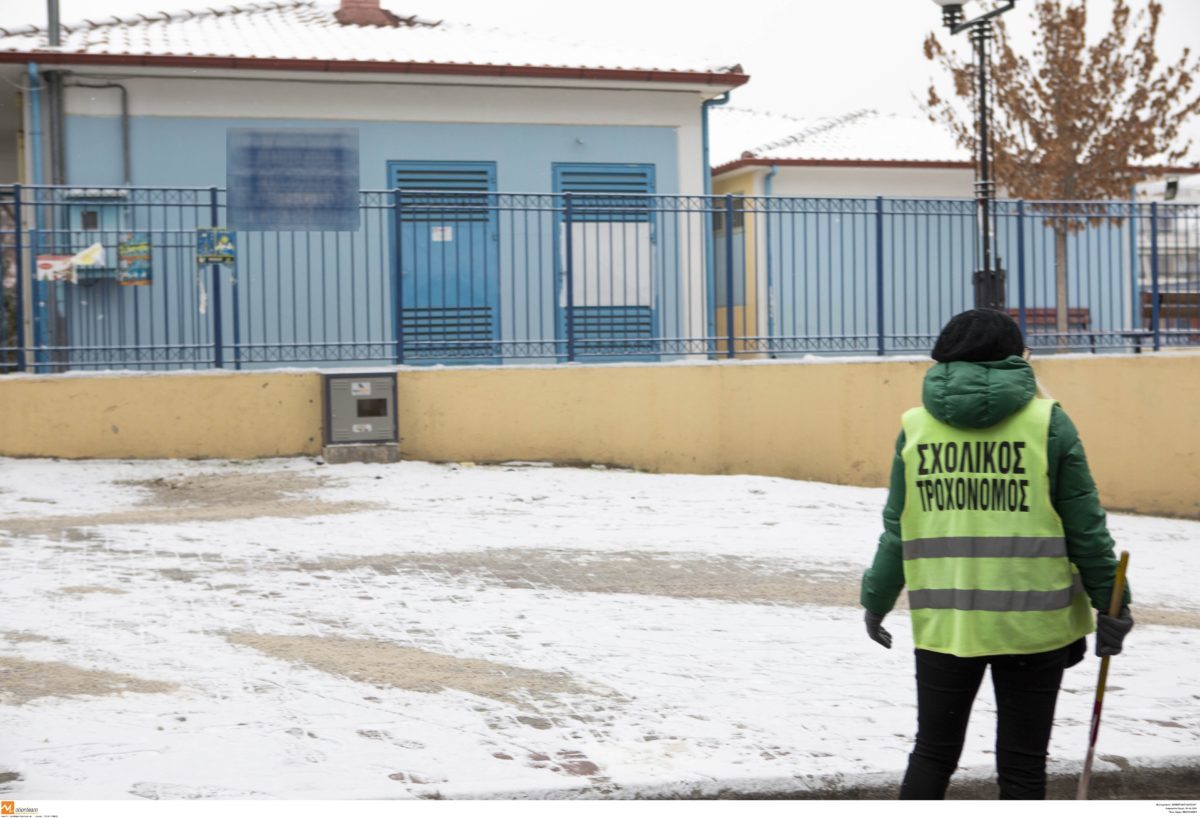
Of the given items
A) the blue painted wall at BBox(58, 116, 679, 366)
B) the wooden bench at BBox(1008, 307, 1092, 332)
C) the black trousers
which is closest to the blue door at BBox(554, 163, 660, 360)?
the blue painted wall at BBox(58, 116, 679, 366)

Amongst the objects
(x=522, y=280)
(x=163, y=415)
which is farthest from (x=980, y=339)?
(x=522, y=280)

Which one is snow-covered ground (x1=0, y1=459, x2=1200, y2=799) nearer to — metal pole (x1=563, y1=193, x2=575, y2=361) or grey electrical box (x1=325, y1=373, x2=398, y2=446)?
grey electrical box (x1=325, y1=373, x2=398, y2=446)

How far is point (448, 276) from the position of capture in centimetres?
1280

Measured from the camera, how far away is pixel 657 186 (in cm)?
1716

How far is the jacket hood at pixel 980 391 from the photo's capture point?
386 cm

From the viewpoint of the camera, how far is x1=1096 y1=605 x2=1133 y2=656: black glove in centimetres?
386

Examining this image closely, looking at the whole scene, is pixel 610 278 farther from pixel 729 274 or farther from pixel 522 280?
pixel 729 274

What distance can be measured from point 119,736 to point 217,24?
14.3m

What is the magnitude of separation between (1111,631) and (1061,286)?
35.4 ft

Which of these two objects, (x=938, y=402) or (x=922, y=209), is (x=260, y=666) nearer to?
(x=938, y=402)

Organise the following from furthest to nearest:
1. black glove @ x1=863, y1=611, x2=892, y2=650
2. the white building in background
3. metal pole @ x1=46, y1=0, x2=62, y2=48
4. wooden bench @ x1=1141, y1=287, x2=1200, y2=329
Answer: the white building in background < metal pole @ x1=46, y1=0, x2=62, y2=48 < wooden bench @ x1=1141, y1=287, x2=1200, y2=329 < black glove @ x1=863, y1=611, x2=892, y2=650

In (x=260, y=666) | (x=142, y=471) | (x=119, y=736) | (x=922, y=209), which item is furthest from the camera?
(x=922, y=209)

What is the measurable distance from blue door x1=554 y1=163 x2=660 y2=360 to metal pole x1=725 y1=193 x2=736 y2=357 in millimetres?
655

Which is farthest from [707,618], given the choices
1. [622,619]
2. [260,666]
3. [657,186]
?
[657,186]
